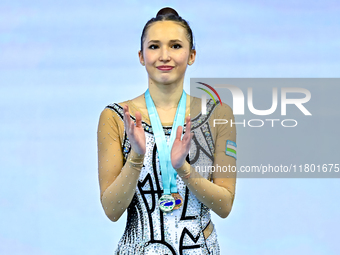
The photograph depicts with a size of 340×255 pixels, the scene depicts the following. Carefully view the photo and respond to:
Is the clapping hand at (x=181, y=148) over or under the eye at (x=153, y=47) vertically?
under

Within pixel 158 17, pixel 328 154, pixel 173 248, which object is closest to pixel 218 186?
pixel 173 248

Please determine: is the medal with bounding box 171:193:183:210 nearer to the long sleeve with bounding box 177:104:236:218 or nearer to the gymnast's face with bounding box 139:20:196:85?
the long sleeve with bounding box 177:104:236:218

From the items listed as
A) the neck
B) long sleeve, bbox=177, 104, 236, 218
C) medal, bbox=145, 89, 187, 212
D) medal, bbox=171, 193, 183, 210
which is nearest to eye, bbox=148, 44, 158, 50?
the neck

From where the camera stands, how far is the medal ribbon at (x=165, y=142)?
178cm

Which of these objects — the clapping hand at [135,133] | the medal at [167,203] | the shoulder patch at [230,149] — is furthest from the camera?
the shoulder patch at [230,149]

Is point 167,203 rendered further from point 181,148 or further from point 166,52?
point 166,52

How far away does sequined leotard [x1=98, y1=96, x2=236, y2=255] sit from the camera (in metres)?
1.78

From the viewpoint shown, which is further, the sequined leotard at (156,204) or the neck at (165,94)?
the neck at (165,94)

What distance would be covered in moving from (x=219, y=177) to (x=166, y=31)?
0.54m

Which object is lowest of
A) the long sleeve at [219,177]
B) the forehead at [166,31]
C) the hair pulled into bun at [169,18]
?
the long sleeve at [219,177]

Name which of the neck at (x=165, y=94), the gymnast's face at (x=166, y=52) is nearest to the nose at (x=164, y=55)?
the gymnast's face at (x=166, y=52)

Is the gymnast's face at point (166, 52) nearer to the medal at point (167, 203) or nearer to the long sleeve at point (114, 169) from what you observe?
the long sleeve at point (114, 169)

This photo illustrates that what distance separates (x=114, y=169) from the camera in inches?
71.6

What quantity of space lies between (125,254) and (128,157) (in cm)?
35
